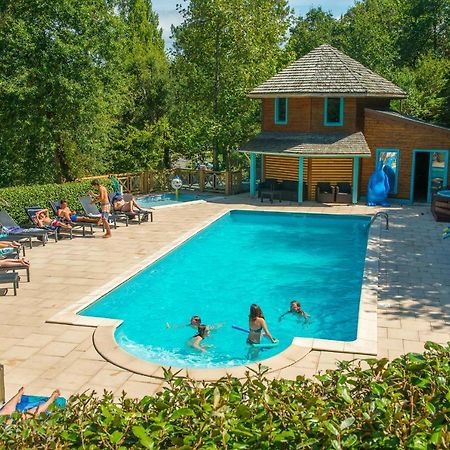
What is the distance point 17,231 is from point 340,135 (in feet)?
49.3

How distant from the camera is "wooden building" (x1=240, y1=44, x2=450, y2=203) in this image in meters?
24.3

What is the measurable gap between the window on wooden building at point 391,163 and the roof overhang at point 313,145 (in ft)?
3.12

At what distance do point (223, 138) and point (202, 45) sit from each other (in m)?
5.28

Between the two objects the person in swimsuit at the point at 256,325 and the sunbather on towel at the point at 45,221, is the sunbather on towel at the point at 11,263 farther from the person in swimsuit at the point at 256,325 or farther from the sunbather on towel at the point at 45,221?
the person in swimsuit at the point at 256,325

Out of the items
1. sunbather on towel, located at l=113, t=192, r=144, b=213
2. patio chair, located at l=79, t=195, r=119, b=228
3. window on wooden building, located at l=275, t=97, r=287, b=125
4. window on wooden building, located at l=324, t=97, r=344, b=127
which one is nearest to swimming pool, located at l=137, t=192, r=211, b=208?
window on wooden building, located at l=275, t=97, r=287, b=125

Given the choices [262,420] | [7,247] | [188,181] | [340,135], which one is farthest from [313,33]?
[262,420]

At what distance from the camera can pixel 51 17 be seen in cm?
2158

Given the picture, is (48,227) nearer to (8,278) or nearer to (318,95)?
(8,278)

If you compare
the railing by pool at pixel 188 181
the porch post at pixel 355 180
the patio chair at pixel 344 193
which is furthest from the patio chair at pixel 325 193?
the railing by pool at pixel 188 181

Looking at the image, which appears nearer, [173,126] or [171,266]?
[171,266]

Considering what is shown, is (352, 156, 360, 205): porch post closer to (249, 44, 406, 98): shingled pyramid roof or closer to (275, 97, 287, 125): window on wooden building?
(249, 44, 406, 98): shingled pyramid roof

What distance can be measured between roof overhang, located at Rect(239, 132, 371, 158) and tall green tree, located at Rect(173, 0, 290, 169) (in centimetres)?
387

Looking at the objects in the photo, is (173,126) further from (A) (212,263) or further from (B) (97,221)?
(A) (212,263)

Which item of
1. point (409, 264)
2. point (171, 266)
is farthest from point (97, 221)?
point (409, 264)
